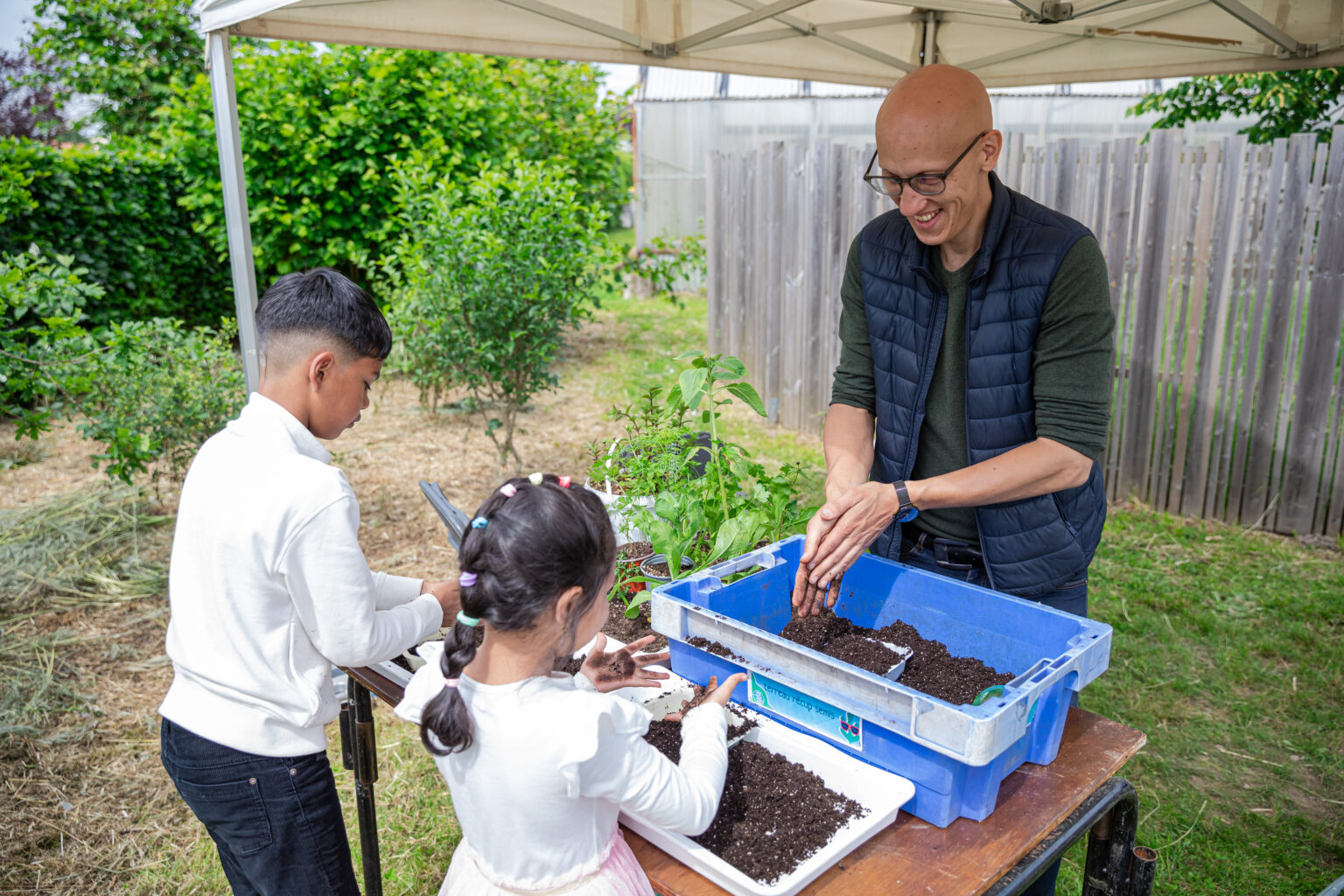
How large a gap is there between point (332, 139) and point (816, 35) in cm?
529

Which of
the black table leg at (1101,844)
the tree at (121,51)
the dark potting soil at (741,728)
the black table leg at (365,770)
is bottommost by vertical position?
the black table leg at (365,770)

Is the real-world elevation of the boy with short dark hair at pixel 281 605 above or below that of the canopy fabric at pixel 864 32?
below

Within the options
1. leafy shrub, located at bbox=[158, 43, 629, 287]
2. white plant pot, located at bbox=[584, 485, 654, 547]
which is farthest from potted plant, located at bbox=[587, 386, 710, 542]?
leafy shrub, located at bbox=[158, 43, 629, 287]

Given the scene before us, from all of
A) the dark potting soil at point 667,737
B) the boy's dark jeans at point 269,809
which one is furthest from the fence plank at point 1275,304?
the boy's dark jeans at point 269,809

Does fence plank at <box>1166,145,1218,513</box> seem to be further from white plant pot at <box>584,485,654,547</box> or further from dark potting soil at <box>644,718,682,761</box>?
dark potting soil at <box>644,718,682,761</box>

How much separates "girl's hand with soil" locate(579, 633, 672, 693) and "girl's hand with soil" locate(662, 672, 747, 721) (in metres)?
0.06

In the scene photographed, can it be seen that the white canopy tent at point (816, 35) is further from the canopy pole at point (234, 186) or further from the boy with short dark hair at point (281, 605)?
the boy with short dark hair at point (281, 605)

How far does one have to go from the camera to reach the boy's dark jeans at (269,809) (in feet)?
5.56

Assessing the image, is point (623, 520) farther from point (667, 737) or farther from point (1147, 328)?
point (1147, 328)

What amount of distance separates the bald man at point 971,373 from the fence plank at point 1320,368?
11.5 ft

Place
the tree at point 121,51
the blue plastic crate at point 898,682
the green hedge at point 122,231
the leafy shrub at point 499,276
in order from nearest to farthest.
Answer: the blue plastic crate at point 898,682
the leafy shrub at point 499,276
the green hedge at point 122,231
the tree at point 121,51

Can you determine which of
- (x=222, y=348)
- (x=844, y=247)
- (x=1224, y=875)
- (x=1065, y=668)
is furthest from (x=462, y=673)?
(x=844, y=247)

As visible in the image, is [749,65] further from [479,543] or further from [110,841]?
[110,841]

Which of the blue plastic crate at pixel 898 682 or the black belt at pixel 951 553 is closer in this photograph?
the blue plastic crate at pixel 898 682
